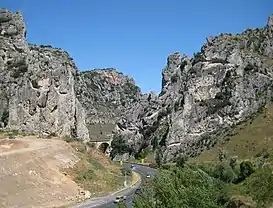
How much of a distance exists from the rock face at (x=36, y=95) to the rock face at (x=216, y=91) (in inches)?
1075

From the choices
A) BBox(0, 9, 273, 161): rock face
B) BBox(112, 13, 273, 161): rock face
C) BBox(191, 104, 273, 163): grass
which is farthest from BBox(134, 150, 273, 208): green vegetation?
BBox(112, 13, 273, 161): rock face

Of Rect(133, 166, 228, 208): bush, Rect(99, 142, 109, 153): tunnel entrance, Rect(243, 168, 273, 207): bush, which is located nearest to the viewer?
Rect(133, 166, 228, 208): bush

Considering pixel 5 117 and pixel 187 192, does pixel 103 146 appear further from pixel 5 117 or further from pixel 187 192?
pixel 187 192

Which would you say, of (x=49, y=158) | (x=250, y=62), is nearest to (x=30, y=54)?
(x=49, y=158)

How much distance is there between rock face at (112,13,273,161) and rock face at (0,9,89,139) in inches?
1075

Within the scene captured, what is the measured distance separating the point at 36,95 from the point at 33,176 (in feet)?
104

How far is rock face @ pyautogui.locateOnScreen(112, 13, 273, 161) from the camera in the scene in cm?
9606

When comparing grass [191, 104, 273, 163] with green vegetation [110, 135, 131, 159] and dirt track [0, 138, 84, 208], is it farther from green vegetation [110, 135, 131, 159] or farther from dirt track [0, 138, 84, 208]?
green vegetation [110, 135, 131, 159]

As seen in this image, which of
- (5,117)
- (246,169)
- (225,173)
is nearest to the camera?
(246,169)

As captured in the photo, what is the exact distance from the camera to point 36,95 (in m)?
74.4

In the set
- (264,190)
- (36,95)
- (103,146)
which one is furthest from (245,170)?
(103,146)

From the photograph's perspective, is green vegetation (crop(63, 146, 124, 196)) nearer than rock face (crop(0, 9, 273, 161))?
Yes

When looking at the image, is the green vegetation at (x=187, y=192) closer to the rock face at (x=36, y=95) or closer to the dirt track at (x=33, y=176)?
the dirt track at (x=33, y=176)

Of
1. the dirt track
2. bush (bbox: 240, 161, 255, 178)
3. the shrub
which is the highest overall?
the shrub
